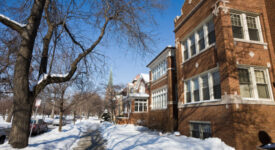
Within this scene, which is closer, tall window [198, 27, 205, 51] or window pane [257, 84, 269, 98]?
window pane [257, 84, 269, 98]

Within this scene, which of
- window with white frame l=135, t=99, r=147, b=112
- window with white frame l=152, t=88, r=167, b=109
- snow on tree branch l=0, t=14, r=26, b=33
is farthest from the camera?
window with white frame l=135, t=99, r=147, b=112

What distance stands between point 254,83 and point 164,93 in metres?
10.5

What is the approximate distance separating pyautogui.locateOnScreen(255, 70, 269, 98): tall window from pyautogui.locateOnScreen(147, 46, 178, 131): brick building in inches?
319

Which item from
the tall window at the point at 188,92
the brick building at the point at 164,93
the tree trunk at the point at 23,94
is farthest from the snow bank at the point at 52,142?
the tall window at the point at 188,92

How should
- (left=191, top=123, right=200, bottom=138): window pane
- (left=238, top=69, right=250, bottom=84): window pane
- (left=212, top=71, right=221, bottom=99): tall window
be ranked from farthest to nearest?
(left=191, top=123, right=200, bottom=138): window pane
(left=212, top=71, right=221, bottom=99): tall window
(left=238, top=69, right=250, bottom=84): window pane

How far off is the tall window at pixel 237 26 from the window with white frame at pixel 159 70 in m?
9.64

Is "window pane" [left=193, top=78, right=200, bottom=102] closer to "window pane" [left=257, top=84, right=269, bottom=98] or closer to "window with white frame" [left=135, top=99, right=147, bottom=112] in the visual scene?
"window pane" [left=257, top=84, right=269, bottom=98]

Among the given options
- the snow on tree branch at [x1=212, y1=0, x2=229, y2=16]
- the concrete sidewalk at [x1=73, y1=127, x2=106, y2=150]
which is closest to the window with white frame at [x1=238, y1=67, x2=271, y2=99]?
the snow on tree branch at [x1=212, y1=0, x2=229, y2=16]

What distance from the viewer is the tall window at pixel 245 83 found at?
9.20 m

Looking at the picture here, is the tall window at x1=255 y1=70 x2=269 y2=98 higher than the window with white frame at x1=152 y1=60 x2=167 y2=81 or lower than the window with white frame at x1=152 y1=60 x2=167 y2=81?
lower

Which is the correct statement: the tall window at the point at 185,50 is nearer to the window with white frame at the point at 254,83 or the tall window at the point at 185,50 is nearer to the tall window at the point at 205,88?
the tall window at the point at 205,88

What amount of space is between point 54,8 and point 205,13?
942cm

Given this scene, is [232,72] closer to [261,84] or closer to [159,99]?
[261,84]

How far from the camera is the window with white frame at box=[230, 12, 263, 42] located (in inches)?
398
